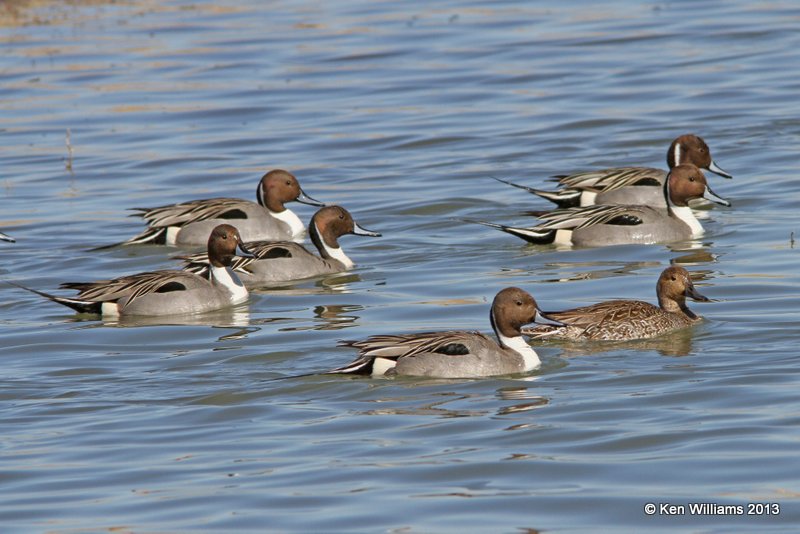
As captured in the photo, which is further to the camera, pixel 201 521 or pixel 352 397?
pixel 352 397

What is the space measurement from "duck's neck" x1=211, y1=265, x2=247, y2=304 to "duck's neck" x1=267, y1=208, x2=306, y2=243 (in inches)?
113

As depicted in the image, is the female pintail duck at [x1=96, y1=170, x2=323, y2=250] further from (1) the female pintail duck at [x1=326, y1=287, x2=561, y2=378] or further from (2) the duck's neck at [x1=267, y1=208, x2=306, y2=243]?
(1) the female pintail duck at [x1=326, y1=287, x2=561, y2=378]

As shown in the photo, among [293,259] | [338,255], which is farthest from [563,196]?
[293,259]

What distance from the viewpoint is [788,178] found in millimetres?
15219

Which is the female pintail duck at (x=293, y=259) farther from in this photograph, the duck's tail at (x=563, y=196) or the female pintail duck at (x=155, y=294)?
the duck's tail at (x=563, y=196)

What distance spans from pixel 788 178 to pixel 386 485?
8893 millimetres

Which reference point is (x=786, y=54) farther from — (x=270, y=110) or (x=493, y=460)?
(x=493, y=460)

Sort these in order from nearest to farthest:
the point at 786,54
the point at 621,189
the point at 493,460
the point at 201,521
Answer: the point at 201,521, the point at 493,460, the point at 621,189, the point at 786,54

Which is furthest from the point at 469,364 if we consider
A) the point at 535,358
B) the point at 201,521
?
the point at 201,521

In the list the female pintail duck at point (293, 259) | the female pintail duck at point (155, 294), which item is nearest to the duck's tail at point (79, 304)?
the female pintail duck at point (155, 294)

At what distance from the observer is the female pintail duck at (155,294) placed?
37.7 ft

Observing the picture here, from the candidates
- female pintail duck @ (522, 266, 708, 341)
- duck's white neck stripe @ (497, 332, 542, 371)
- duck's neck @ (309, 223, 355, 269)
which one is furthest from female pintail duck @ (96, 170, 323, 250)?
duck's white neck stripe @ (497, 332, 542, 371)

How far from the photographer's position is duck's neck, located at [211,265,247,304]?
39.2ft

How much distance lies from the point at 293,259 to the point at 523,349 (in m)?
3.67
